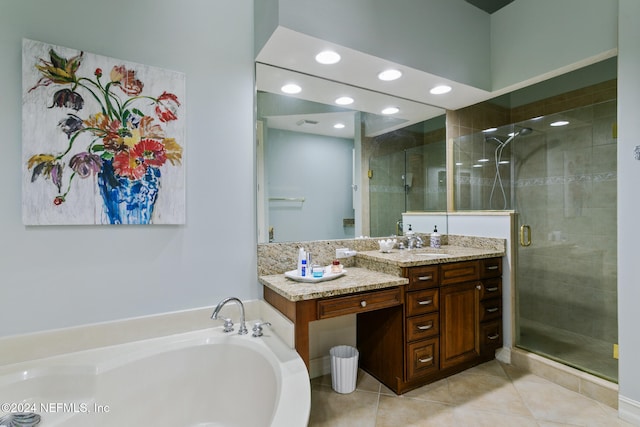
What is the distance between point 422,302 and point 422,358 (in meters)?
0.40

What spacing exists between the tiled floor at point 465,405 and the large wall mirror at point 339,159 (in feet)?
3.73

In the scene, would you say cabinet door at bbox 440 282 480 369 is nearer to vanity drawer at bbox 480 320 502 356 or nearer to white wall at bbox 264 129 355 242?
vanity drawer at bbox 480 320 502 356

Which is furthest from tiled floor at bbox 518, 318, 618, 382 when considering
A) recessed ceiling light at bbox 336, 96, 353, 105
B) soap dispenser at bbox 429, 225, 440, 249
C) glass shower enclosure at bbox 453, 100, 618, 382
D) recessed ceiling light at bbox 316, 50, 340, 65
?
recessed ceiling light at bbox 316, 50, 340, 65

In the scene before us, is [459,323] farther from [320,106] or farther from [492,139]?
[320,106]

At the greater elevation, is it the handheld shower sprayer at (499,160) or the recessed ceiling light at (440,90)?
the recessed ceiling light at (440,90)

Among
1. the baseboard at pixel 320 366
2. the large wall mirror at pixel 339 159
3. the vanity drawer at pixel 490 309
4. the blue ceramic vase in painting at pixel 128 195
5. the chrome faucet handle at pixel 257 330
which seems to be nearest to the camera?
the blue ceramic vase in painting at pixel 128 195

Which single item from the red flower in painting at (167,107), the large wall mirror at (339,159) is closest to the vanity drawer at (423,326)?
the large wall mirror at (339,159)

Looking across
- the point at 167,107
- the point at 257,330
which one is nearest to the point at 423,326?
the point at 257,330

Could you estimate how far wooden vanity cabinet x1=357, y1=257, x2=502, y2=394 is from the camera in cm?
207

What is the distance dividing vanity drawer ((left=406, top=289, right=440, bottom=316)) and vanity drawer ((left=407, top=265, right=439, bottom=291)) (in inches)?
1.6

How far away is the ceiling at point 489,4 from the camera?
8.74 ft

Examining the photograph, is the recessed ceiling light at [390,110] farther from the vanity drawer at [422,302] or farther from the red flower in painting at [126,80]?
the red flower in painting at [126,80]

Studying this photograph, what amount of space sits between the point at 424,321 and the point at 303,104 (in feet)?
6.05

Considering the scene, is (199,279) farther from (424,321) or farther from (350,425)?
(424,321)
